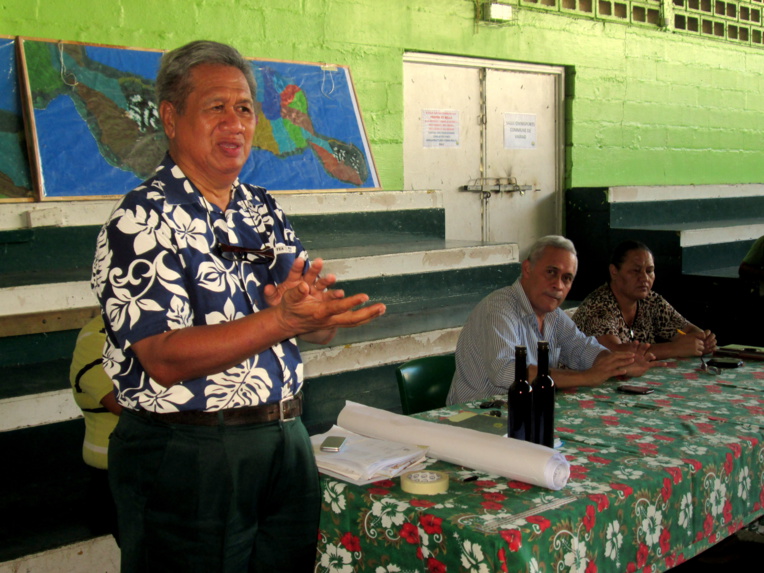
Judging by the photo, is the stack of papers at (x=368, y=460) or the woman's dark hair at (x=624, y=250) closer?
the stack of papers at (x=368, y=460)

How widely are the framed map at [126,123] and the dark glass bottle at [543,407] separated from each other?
87.7 inches

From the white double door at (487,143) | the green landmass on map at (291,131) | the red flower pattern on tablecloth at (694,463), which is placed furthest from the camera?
the white double door at (487,143)

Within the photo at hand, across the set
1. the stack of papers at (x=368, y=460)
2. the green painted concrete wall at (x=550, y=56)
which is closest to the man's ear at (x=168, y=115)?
the stack of papers at (x=368, y=460)

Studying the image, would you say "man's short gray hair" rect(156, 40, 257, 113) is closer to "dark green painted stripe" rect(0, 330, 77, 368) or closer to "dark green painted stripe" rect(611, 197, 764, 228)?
"dark green painted stripe" rect(0, 330, 77, 368)

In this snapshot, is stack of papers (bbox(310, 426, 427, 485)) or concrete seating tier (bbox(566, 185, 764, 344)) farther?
concrete seating tier (bbox(566, 185, 764, 344))

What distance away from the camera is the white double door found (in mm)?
5539

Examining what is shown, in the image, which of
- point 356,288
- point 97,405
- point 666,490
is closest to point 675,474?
point 666,490

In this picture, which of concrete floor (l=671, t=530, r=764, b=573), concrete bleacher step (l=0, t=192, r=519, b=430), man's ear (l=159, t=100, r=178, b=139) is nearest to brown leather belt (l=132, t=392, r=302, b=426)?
man's ear (l=159, t=100, r=178, b=139)

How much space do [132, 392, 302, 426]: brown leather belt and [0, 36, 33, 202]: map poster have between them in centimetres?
255

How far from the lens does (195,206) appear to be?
1491 millimetres

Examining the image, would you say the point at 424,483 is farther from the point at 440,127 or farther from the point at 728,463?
the point at 440,127

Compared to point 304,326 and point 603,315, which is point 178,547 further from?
point 603,315

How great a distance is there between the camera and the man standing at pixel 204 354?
1.34m

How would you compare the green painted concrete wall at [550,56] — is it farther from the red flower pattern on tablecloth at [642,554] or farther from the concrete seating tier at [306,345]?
the red flower pattern on tablecloth at [642,554]
